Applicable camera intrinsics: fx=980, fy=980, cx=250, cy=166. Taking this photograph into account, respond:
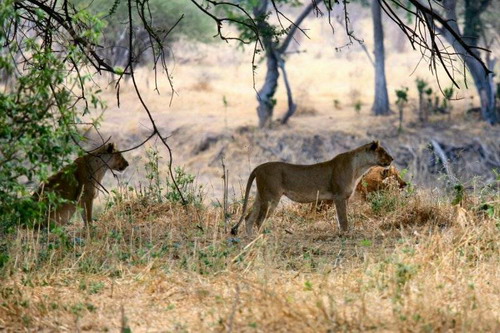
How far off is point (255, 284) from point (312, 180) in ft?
10.6

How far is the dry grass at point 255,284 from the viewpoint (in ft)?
18.4

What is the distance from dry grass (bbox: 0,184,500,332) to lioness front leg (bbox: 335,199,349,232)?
1.80ft

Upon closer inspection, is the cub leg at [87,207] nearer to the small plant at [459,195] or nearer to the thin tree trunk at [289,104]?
the small plant at [459,195]

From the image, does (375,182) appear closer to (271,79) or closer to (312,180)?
(312,180)

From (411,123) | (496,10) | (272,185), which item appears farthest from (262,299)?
(496,10)

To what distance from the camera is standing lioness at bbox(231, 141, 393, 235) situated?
9.35 m

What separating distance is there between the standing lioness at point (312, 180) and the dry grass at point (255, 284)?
0.64 meters

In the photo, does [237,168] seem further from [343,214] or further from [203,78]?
[343,214]

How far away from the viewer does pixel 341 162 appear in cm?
968

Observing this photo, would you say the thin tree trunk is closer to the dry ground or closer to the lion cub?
the dry ground

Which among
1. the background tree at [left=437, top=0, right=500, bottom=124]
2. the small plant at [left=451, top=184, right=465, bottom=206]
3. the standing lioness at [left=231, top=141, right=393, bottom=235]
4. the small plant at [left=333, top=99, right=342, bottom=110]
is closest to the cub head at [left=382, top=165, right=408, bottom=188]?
the standing lioness at [left=231, top=141, right=393, bottom=235]

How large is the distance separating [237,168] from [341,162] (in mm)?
14294

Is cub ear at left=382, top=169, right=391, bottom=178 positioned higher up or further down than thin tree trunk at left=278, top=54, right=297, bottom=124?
further down

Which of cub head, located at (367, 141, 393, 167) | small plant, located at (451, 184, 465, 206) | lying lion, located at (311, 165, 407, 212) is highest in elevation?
cub head, located at (367, 141, 393, 167)
